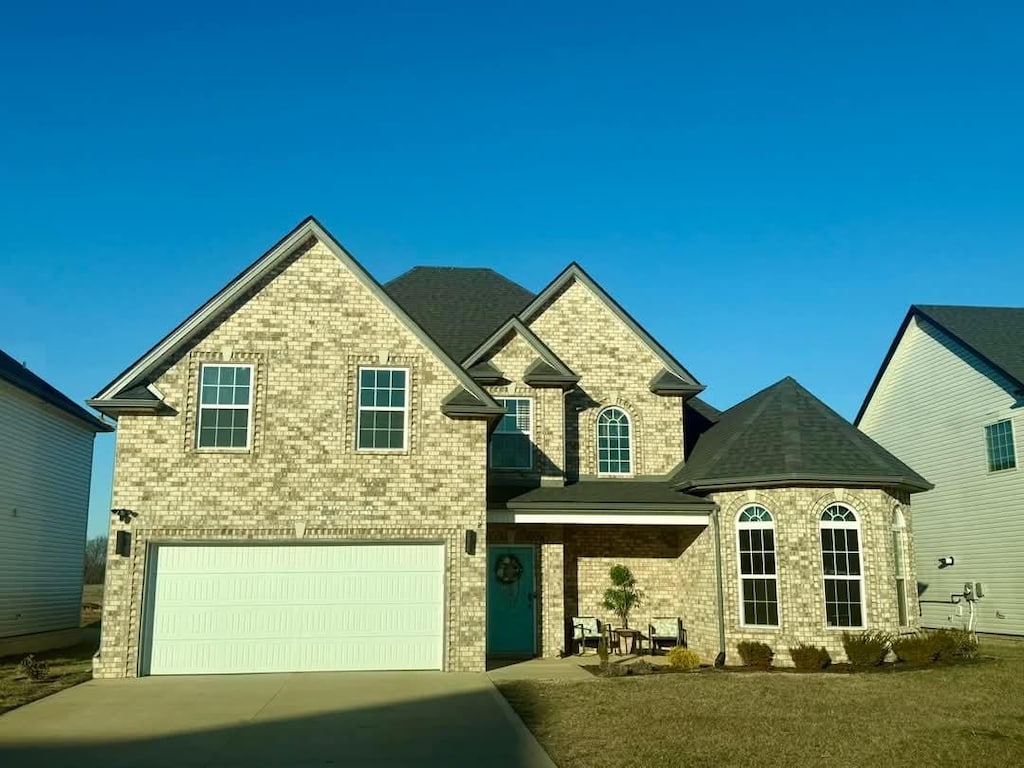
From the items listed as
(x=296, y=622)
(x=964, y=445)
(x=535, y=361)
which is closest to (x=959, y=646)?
(x=964, y=445)

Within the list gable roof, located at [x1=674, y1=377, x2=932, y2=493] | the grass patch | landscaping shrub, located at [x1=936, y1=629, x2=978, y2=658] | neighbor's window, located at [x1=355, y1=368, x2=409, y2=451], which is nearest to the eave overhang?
A: gable roof, located at [x1=674, y1=377, x2=932, y2=493]

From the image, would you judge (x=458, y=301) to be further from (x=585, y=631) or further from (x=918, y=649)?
(x=918, y=649)

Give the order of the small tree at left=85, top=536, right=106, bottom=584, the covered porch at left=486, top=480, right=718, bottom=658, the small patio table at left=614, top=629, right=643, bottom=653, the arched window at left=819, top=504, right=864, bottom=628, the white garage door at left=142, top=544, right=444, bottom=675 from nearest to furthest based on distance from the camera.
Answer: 1. the white garage door at left=142, top=544, right=444, bottom=675
2. the arched window at left=819, top=504, right=864, bottom=628
3. the covered porch at left=486, top=480, right=718, bottom=658
4. the small patio table at left=614, top=629, right=643, bottom=653
5. the small tree at left=85, top=536, right=106, bottom=584

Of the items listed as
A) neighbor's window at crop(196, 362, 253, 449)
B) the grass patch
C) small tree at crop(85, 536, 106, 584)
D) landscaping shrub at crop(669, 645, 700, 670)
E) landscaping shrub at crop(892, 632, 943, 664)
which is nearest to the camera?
the grass patch

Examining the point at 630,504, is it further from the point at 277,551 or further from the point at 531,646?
the point at 277,551

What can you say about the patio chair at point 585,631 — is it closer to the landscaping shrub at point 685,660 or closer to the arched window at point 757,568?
the landscaping shrub at point 685,660

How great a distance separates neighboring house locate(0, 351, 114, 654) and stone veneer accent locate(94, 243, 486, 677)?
6.46 m

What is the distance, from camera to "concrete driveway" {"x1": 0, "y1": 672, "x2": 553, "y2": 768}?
9422mm

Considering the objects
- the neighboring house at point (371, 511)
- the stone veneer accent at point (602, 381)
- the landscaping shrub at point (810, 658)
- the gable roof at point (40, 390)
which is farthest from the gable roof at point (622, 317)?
the gable roof at point (40, 390)

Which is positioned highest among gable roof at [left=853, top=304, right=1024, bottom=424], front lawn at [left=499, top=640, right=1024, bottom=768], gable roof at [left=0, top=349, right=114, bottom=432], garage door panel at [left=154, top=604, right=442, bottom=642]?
gable roof at [left=853, top=304, right=1024, bottom=424]

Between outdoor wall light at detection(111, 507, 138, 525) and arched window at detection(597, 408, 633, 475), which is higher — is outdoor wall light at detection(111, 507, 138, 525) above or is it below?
below

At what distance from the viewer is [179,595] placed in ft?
51.6

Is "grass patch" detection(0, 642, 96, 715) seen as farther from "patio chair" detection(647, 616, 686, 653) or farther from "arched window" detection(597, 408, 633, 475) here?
"arched window" detection(597, 408, 633, 475)

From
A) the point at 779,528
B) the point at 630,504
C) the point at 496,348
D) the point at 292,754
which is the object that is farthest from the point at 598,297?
the point at 292,754
